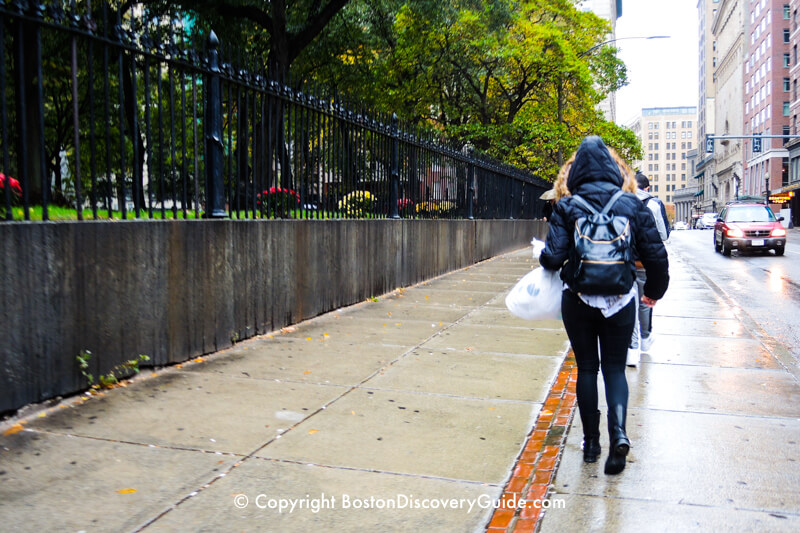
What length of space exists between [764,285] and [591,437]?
12.4 m

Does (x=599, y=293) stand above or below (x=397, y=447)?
above

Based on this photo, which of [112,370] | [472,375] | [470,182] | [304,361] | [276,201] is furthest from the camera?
[470,182]

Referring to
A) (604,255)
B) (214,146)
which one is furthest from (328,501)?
(214,146)

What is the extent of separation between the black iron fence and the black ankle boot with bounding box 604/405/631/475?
145 inches

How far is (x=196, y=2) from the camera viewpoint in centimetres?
1870

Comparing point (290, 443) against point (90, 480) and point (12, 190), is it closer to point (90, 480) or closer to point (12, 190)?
point (90, 480)

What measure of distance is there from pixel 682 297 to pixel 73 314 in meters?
10.2

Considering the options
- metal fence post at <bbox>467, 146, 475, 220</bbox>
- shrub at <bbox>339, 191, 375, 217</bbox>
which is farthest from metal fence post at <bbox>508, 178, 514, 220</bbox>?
shrub at <bbox>339, 191, 375, 217</bbox>

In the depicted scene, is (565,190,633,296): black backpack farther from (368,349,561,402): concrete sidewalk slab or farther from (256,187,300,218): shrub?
(256,187,300,218): shrub

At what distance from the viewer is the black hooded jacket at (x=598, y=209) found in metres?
3.82

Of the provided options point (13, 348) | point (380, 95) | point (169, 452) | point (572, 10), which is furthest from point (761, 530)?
point (572, 10)

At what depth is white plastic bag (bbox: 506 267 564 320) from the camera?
415cm

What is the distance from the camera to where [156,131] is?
298 inches

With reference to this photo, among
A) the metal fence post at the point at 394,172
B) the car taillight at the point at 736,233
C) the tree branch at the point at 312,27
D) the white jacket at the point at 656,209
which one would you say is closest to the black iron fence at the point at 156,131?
the metal fence post at the point at 394,172
